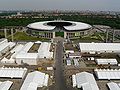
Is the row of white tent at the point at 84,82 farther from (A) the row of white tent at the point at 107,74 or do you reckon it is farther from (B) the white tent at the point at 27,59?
(B) the white tent at the point at 27,59

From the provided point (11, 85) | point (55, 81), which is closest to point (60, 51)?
point (55, 81)

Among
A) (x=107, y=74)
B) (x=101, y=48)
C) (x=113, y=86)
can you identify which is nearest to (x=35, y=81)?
(x=113, y=86)

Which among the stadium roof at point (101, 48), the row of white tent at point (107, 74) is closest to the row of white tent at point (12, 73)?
the row of white tent at point (107, 74)

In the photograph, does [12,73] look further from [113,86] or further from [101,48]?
[101,48]

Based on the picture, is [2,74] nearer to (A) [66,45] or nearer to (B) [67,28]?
(A) [66,45]

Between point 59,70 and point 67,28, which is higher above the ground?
point 67,28

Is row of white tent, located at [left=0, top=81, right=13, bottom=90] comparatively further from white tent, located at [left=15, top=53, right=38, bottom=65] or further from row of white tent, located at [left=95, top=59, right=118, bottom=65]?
row of white tent, located at [left=95, top=59, right=118, bottom=65]
